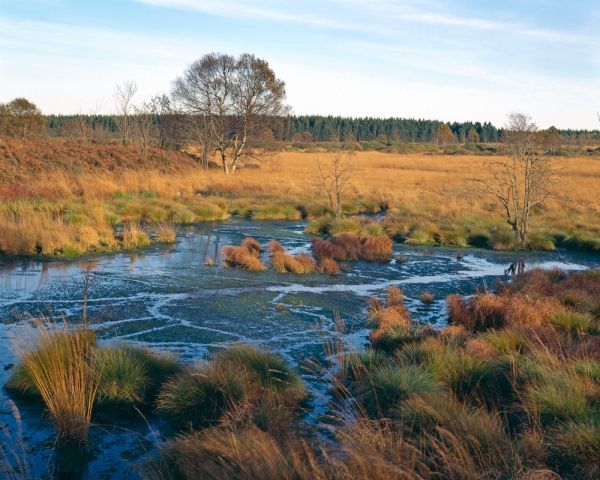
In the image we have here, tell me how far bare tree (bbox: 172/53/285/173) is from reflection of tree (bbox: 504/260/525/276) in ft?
84.0

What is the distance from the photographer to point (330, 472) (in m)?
4.19

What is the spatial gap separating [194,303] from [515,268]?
846 cm

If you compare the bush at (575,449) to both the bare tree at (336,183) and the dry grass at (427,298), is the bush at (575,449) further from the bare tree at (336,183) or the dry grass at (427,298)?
the bare tree at (336,183)

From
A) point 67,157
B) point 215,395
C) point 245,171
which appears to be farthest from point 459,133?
point 215,395

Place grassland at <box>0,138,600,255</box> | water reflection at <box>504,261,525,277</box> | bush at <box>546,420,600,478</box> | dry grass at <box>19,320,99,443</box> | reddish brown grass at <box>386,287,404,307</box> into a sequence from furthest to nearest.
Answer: grassland at <box>0,138,600,255</box>, water reflection at <box>504,261,525,277</box>, reddish brown grass at <box>386,287,404,307</box>, dry grass at <box>19,320,99,443</box>, bush at <box>546,420,600,478</box>

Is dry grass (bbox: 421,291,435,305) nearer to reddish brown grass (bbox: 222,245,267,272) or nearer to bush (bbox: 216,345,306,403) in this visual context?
reddish brown grass (bbox: 222,245,267,272)

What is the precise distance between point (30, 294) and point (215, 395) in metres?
5.91

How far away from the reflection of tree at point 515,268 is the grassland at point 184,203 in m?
2.08

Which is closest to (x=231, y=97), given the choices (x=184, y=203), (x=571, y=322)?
(x=184, y=203)

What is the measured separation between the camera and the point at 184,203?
24.4m

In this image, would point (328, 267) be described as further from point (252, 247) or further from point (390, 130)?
point (390, 130)

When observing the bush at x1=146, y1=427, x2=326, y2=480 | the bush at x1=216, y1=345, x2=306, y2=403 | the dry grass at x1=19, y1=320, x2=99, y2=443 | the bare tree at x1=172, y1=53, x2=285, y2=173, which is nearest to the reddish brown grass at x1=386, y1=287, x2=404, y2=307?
the bush at x1=216, y1=345, x2=306, y2=403

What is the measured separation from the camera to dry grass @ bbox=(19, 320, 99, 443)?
577 cm

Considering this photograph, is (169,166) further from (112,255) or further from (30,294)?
(30,294)
